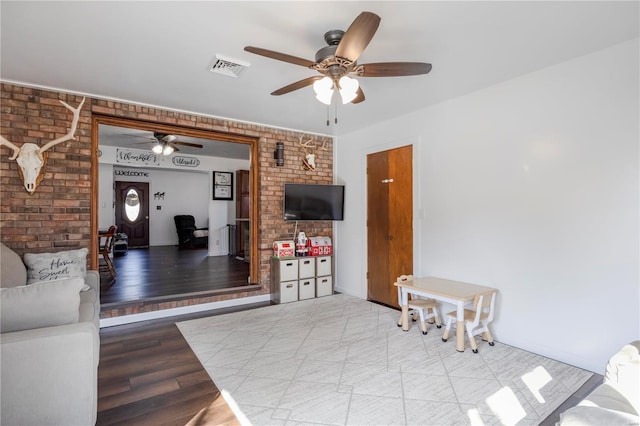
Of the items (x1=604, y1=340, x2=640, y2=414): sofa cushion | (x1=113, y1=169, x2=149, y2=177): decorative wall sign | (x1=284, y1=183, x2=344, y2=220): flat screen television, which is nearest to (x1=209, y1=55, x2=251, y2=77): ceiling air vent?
(x1=284, y1=183, x2=344, y2=220): flat screen television

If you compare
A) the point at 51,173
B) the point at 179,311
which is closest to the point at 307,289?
the point at 179,311

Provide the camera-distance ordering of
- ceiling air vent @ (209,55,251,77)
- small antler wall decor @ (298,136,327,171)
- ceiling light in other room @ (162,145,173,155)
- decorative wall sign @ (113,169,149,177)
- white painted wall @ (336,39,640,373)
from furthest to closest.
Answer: decorative wall sign @ (113,169,149,177) → ceiling light in other room @ (162,145,173,155) → small antler wall decor @ (298,136,327,171) → ceiling air vent @ (209,55,251,77) → white painted wall @ (336,39,640,373)

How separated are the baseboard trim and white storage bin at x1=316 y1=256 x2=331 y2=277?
83 cm

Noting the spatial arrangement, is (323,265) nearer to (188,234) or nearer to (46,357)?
(46,357)

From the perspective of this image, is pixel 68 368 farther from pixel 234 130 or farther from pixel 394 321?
pixel 234 130

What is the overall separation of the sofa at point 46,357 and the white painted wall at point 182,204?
22.4 feet

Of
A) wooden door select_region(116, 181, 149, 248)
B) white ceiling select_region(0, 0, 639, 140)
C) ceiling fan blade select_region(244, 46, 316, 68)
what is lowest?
wooden door select_region(116, 181, 149, 248)

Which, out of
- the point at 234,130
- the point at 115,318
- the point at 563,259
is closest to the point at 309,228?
the point at 234,130

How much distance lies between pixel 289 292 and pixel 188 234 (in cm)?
659

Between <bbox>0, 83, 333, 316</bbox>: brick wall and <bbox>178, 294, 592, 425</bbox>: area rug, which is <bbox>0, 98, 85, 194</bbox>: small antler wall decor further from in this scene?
<bbox>178, 294, 592, 425</bbox>: area rug

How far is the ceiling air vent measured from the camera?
2723mm

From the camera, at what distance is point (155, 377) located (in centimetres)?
254

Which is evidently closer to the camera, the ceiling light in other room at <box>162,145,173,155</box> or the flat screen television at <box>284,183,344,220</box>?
the flat screen television at <box>284,183,344,220</box>

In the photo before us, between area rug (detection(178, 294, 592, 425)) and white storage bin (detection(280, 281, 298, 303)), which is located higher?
white storage bin (detection(280, 281, 298, 303))
